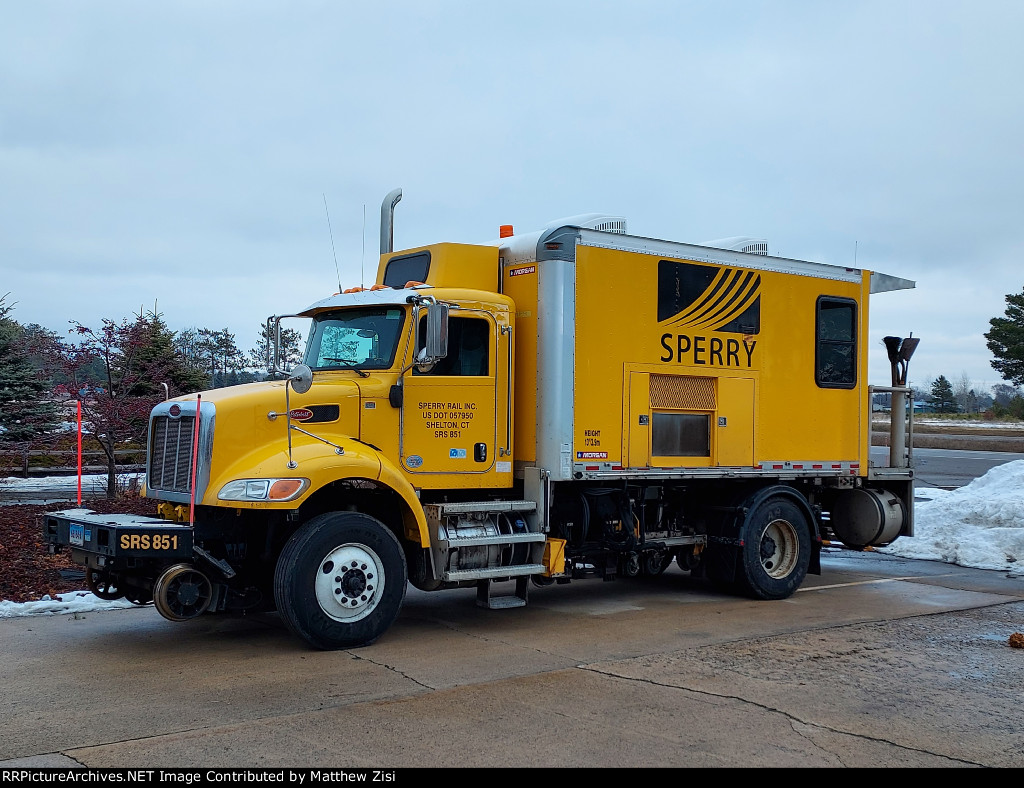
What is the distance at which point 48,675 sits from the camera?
23.1 ft

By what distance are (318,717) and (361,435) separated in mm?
2993

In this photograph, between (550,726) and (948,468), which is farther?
(948,468)

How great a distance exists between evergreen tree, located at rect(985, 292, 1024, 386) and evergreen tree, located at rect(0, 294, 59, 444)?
46.7 meters

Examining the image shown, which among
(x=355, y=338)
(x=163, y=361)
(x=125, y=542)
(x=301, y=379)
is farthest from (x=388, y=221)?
(x=163, y=361)

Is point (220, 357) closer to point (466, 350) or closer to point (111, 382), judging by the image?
point (111, 382)

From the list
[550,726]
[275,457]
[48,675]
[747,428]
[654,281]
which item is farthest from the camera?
[747,428]

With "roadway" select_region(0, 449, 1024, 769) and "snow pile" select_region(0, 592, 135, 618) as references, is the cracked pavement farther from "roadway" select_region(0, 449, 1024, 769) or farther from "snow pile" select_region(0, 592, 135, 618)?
"snow pile" select_region(0, 592, 135, 618)

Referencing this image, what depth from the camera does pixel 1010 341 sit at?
51438mm

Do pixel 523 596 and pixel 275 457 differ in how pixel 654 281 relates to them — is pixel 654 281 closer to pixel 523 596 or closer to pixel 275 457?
pixel 523 596

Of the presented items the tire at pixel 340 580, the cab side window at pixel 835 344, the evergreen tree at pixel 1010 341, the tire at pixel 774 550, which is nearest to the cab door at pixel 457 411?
the tire at pixel 340 580

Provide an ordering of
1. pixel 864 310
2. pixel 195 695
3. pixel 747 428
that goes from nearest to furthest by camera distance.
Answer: pixel 195 695, pixel 747 428, pixel 864 310

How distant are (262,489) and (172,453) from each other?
4.04 feet

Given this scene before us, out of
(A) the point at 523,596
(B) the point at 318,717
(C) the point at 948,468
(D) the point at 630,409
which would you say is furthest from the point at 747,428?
(C) the point at 948,468

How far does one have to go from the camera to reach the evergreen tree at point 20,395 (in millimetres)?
20750
